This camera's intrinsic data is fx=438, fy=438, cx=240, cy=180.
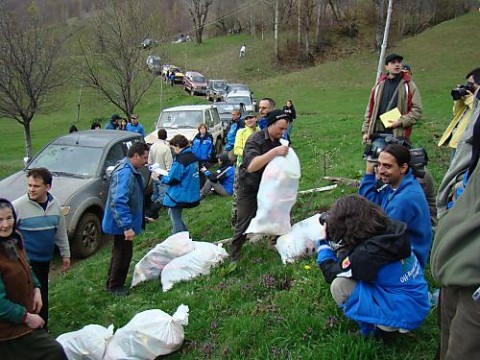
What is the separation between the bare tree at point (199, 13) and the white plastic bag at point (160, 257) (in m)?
53.5

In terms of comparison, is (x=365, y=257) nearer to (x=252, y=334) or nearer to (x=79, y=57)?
(x=252, y=334)

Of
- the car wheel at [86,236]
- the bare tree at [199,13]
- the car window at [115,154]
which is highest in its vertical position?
the bare tree at [199,13]

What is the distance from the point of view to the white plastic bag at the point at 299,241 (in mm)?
4746

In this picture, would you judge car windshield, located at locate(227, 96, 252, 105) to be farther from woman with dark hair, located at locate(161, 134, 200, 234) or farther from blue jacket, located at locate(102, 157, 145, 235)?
blue jacket, located at locate(102, 157, 145, 235)

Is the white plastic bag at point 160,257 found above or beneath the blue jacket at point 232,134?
beneath

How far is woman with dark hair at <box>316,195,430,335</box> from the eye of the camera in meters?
2.74

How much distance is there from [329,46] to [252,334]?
43347mm

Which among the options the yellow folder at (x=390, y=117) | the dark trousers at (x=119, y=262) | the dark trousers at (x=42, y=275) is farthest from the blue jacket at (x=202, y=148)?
the dark trousers at (x=42, y=275)

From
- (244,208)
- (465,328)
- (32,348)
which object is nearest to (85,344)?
(32,348)

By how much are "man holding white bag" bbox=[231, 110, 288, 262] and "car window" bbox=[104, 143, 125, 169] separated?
12.6 feet

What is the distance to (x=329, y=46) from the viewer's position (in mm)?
43438

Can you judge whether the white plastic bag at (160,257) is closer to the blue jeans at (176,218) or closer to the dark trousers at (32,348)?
the blue jeans at (176,218)

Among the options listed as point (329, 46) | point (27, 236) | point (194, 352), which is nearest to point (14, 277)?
point (27, 236)

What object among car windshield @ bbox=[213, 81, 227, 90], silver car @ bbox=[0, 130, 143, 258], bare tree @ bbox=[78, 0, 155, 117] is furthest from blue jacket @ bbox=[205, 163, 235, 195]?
car windshield @ bbox=[213, 81, 227, 90]
